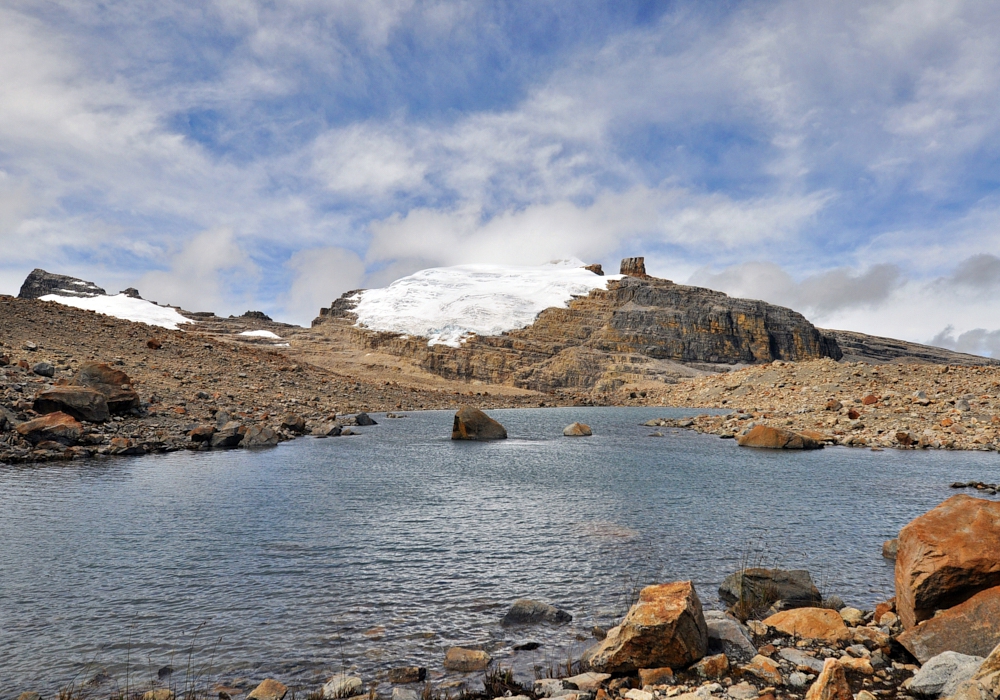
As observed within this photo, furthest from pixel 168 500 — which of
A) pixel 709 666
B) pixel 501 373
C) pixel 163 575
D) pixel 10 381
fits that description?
pixel 501 373

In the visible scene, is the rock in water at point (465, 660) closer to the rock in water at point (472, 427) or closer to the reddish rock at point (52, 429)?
the reddish rock at point (52, 429)

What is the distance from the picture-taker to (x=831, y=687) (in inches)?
227

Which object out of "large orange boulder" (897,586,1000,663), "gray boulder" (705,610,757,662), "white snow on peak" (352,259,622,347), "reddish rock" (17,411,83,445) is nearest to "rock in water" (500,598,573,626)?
"gray boulder" (705,610,757,662)

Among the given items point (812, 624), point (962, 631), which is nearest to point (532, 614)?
point (812, 624)

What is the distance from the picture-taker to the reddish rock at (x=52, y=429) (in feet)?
74.1

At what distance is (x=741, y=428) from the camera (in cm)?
3975

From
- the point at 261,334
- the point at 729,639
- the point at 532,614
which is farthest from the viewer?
the point at 261,334

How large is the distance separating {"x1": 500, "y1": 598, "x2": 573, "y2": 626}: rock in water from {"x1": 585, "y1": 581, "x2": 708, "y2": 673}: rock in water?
1707 mm

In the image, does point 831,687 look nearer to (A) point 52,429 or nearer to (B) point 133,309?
(A) point 52,429

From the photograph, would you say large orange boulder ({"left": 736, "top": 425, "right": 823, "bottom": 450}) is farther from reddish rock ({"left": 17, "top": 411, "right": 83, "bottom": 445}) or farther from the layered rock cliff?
the layered rock cliff

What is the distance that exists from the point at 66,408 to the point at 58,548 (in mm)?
16461

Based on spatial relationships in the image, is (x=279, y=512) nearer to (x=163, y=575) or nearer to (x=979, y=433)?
(x=163, y=575)

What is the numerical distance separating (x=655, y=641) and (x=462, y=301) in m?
161

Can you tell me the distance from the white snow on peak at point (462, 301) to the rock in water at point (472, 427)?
103 meters
